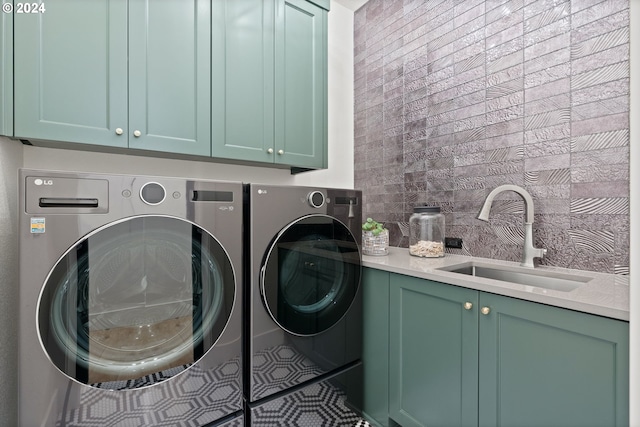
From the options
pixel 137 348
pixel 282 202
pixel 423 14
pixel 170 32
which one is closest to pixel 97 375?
pixel 137 348

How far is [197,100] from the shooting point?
1535 mm

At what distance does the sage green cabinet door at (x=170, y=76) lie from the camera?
1.39 metres

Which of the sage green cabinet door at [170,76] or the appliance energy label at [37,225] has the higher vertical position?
the sage green cabinet door at [170,76]

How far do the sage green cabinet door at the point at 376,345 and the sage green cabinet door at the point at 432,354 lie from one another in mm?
38

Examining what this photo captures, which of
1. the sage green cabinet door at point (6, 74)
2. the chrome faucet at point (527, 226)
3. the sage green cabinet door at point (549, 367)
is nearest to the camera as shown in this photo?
the sage green cabinet door at point (549, 367)

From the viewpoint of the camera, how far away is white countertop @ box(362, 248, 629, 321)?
0.90 meters

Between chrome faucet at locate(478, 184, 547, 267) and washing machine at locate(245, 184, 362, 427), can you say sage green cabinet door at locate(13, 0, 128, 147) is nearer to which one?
washing machine at locate(245, 184, 362, 427)

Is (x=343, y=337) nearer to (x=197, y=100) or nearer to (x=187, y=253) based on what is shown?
(x=187, y=253)

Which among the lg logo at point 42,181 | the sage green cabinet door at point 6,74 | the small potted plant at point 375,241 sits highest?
the sage green cabinet door at point 6,74

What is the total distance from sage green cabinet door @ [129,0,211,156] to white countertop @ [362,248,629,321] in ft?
3.65

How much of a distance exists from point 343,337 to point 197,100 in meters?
1.39

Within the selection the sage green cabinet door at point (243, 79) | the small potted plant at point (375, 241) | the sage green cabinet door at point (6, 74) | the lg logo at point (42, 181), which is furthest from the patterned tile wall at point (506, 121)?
the sage green cabinet door at point (6, 74)
